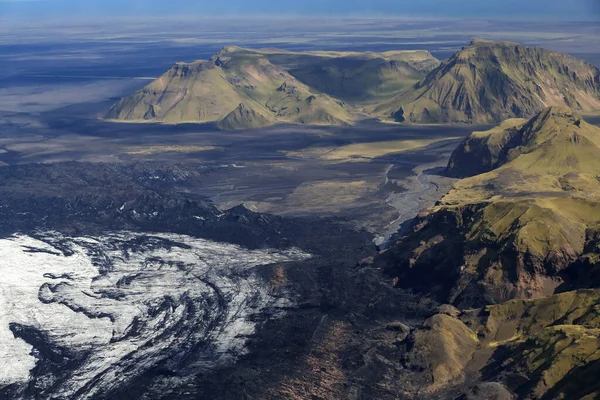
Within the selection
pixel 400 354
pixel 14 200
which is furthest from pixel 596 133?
pixel 14 200

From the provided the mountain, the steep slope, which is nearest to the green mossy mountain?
the mountain

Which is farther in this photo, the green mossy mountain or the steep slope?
the steep slope

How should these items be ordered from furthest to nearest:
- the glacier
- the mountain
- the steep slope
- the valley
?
the steep slope → the glacier → the valley → the mountain

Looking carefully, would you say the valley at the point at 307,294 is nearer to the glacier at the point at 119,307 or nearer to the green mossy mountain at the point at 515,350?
the green mossy mountain at the point at 515,350

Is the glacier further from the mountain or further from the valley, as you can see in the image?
the mountain

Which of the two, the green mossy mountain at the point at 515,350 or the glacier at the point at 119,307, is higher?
the green mossy mountain at the point at 515,350

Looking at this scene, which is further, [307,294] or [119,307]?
[307,294]

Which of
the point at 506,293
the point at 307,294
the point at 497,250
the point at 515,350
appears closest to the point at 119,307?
the point at 307,294

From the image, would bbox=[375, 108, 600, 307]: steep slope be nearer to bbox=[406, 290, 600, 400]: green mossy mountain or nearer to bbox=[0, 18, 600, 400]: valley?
bbox=[0, 18, 600, 400]: valley

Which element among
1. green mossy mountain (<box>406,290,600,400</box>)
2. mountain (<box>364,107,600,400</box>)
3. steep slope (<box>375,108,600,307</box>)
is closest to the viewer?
green mossy mountain (<box>406,290,600,400</box>)

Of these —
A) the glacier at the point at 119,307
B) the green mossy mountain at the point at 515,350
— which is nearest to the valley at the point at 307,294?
the green mossy mountain at the point at 515,350

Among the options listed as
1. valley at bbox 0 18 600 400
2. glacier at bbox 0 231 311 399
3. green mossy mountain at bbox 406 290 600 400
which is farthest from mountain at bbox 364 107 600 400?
glacier at bbox 0 231 311 399

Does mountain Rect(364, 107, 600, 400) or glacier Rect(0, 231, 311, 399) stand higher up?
mountain Rect(364, 107, 600, 400)

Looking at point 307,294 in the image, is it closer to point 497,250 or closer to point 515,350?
point 497,250
